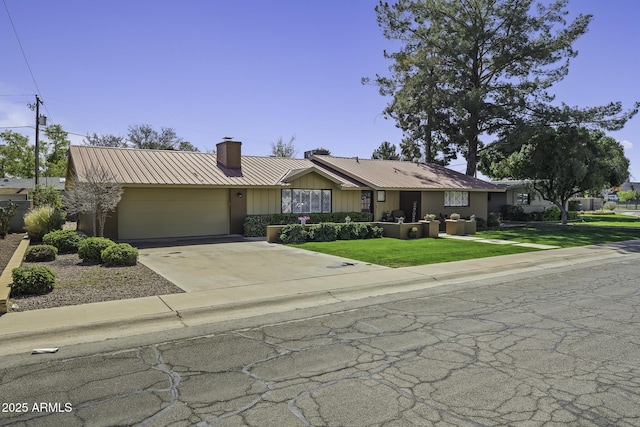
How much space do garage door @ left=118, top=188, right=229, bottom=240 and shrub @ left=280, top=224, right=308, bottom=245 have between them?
4.35 metres

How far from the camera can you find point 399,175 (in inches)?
1147

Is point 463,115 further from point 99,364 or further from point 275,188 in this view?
point 99,364

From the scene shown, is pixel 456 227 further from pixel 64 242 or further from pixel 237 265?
pixel 64 242

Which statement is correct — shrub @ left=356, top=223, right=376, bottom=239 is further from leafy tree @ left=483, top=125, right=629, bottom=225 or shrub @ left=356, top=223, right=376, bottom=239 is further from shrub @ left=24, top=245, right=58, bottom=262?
leafy tree @ left=483, top=125, right=629, bottom=225

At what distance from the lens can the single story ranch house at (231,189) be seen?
19891 mm

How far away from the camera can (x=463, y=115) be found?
108 feet

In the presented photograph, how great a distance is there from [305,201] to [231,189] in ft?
13.7

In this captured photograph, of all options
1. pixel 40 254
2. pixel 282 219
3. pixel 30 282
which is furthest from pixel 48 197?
pixel 30 282

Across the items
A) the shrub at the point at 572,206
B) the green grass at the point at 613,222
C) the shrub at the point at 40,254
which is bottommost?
the shrub at the point at 40,254

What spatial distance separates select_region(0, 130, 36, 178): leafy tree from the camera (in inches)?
1889

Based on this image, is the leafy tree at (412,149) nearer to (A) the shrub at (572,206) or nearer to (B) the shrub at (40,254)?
(A) the shrub at (572,206)

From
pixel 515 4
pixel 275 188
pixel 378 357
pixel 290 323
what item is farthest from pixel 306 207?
pixel 515 4

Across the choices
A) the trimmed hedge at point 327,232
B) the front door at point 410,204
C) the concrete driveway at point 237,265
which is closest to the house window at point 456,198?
the front door at point 410,204

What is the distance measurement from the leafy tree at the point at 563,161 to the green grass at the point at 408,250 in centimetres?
1528
